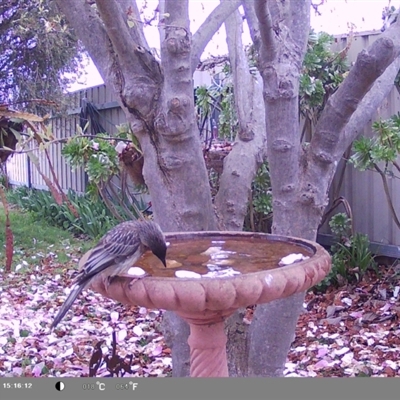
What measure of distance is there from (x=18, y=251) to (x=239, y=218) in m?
4.04

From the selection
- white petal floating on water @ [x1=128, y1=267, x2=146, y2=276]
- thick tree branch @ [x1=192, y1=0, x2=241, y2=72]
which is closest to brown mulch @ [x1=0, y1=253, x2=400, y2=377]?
white petal floating on water @ [x1=128, y1=267, x2=146, y2=276]

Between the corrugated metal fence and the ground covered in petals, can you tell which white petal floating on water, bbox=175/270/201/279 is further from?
the corrugated metal fence

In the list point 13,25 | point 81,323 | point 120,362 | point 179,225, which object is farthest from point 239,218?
point 13,25

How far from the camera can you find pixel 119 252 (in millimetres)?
1662

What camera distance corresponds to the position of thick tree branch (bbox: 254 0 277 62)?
6.48ft

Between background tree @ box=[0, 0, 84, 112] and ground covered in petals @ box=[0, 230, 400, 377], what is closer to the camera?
ground covered in petals @ box=[0, 230, 400, 377]

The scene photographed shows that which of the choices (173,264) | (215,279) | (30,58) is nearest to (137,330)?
(173,264)

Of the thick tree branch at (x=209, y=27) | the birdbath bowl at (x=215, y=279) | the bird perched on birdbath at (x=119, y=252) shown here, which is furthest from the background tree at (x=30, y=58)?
the bird perched on birdbath at (x=119, y=252)

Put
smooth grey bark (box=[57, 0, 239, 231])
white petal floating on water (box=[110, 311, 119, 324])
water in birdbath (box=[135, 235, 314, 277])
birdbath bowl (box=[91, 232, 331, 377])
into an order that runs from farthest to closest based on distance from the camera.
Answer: white petal floating on water (box=[110, 311, 119, 324])
smooth grey bark (box=[57, 0, 239, 231])
water in birdbath (box=[135, 235, 314, 277])
birdbath bowl (box=[91, 232, 331, 377])

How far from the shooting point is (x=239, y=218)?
258 cm

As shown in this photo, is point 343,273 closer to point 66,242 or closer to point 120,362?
point 120,362

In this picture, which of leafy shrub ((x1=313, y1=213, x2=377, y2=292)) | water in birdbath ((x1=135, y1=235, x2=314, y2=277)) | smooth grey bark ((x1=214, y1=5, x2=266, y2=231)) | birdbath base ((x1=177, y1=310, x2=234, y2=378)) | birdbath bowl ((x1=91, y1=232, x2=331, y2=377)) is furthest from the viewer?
leafy shrub ((x1=313, y1=213, x2=377, y2=292))

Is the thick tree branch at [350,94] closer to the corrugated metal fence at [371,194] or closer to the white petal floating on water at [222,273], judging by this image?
the white petal floating on water at [222,273]

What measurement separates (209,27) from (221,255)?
126 cm
